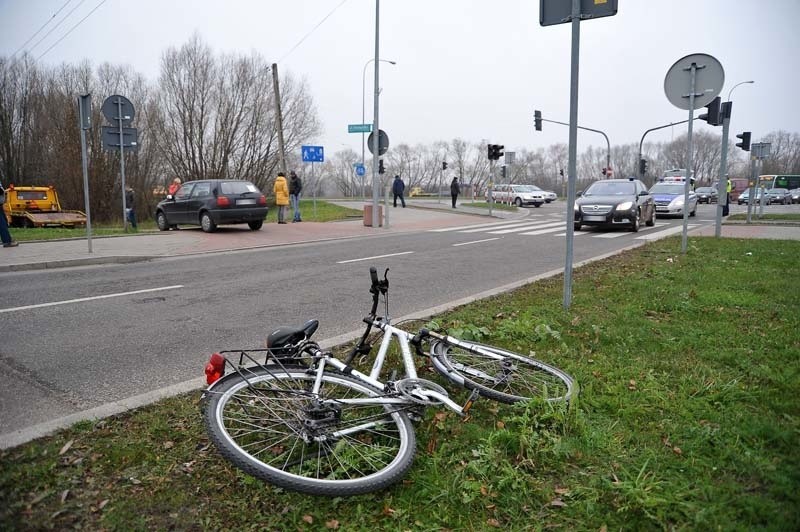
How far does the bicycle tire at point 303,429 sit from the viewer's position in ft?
8.27

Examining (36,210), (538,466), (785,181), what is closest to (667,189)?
(538,466)

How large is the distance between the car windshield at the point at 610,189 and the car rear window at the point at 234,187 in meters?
11.2

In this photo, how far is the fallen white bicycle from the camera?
7.94ft

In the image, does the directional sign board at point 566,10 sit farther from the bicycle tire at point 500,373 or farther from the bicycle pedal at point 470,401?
the bicycle pedal at point 470,401

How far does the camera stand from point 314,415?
2701 millimetres

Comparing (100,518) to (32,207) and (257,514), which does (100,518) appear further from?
(32,207)

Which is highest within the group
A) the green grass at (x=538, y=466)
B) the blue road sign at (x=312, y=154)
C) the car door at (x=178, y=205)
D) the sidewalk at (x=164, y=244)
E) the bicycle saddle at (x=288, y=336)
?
the blue road sign at (x=312, y=154)

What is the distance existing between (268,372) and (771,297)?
5.77 m

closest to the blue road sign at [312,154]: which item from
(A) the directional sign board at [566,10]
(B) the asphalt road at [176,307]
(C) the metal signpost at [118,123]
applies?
(C) the metal signpost at [118,123]

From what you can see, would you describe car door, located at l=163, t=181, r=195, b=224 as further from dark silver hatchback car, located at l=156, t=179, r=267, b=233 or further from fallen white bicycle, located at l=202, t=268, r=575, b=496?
fallen white bicycle, located at l=202, t=268, r=575, b=496

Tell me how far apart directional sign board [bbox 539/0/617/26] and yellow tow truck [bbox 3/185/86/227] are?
83.5 feet

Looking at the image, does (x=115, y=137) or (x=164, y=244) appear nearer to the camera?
(x=115, y=137)

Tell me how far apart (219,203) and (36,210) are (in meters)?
15.2

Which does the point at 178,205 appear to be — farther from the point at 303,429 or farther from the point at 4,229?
the point at 303,429
